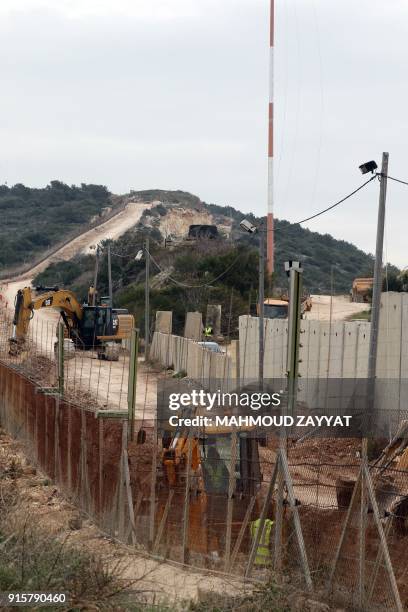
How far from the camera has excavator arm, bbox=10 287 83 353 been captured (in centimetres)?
3441

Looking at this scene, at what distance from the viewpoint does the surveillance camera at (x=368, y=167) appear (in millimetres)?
19156

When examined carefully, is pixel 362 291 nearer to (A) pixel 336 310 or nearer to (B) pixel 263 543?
(A) pixel 336 310

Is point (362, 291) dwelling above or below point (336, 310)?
above

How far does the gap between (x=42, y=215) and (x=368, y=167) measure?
130700mm

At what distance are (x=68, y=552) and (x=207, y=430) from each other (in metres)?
4.51

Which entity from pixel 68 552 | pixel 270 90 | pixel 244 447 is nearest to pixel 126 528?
pixel 244 447

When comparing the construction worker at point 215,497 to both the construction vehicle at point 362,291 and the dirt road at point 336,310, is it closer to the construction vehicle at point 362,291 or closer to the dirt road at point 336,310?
the dirt road at point 336,310

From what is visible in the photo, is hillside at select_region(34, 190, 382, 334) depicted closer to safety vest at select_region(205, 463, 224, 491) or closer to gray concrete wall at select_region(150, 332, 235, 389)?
gray concrete wall at select_region(150, 332, 235, 389)

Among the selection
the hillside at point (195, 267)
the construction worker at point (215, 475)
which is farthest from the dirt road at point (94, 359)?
the construction worker at point (215, 475)

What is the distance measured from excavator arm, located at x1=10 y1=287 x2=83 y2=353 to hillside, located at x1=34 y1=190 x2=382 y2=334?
18.5ft

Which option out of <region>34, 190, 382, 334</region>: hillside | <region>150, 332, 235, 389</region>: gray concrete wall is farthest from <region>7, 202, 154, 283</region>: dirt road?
<region>150, 332, 235, 389</region>: gray concrete wall

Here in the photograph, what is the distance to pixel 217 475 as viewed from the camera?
13602 mm

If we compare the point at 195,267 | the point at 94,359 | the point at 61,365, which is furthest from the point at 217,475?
the point at 195,267

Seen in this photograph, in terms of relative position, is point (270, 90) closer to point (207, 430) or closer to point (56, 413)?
point (56, 413)
